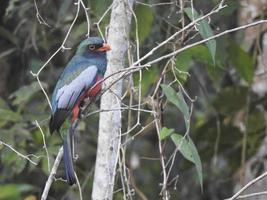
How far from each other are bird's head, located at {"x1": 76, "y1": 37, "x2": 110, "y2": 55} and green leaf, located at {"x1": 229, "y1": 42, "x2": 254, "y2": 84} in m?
1.12

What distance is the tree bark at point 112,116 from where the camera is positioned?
388 cm

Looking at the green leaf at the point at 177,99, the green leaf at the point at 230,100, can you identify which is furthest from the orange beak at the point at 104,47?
the green leaf at the point at 230,100

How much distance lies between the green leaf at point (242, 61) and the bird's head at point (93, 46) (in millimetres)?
1123

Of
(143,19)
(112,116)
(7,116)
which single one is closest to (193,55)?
(143,19)

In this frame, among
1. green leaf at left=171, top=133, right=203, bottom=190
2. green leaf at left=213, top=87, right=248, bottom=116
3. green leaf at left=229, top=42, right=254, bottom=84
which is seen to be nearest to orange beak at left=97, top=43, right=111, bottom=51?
green leaf at left=171, top=133, right=203, bottom=190

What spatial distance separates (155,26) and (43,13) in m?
0.98

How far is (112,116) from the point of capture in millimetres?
4004

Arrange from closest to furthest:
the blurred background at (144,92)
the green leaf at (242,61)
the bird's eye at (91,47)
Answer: the bird's eye at (91,47)
the blurred background at (144,92)
the green leaf at (242,61)

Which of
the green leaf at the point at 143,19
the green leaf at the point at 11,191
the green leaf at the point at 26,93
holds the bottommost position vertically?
the green leaf at the point at 11,191

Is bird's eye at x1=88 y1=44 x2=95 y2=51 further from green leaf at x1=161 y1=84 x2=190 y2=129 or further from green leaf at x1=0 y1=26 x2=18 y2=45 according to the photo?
green leaf at x1=0 y1=26 x2=18 y2=45

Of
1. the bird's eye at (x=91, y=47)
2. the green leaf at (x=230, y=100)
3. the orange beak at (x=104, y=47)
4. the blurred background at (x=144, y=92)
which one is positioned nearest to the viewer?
the orange beak at (x=104, y=47)

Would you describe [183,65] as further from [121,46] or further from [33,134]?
[33,134]

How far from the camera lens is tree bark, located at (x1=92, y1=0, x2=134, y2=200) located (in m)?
3.88

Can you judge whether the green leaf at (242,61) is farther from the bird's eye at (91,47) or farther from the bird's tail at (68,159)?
the bird's tail at (68,159)
